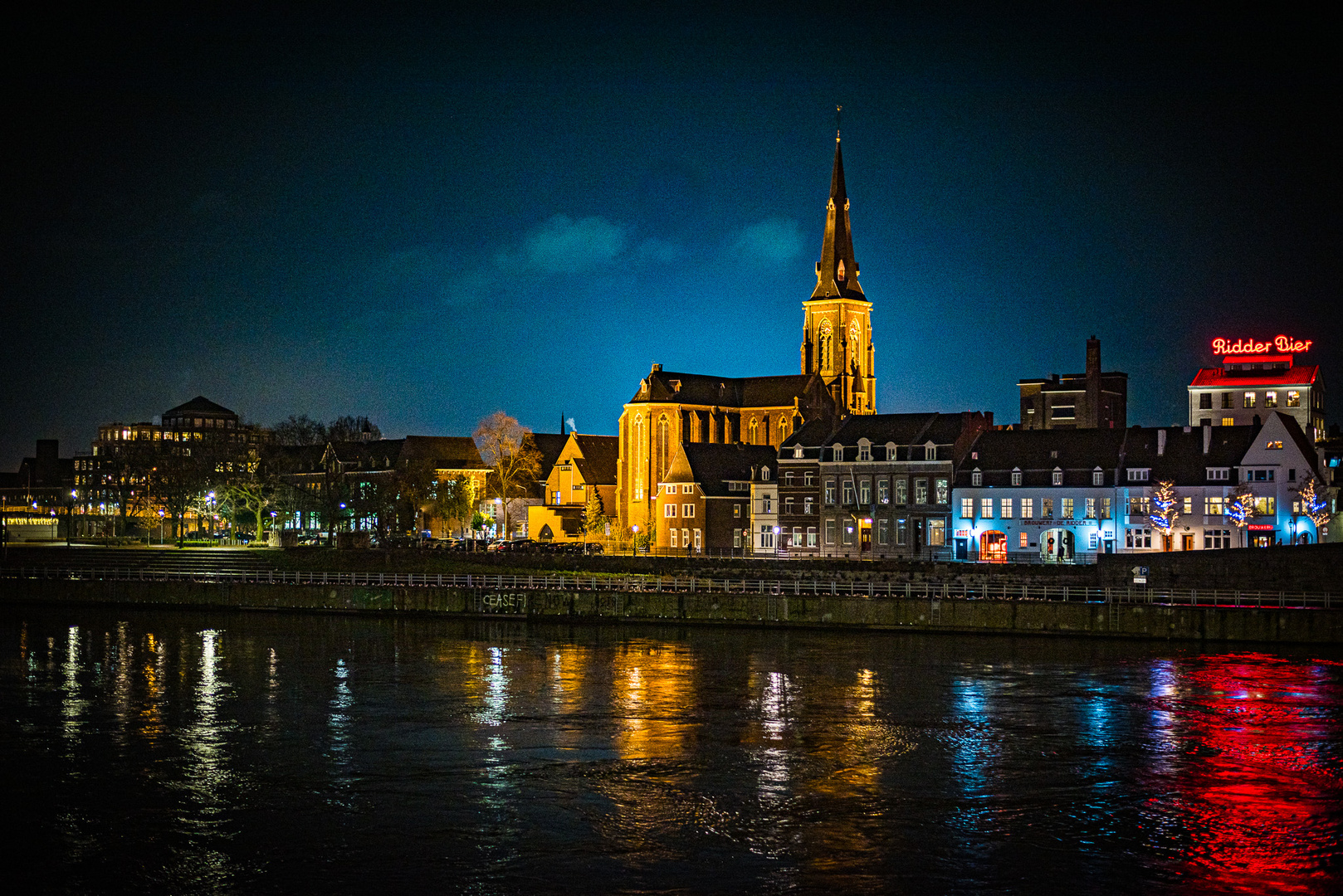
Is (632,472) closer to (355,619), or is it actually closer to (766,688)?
(355,619)

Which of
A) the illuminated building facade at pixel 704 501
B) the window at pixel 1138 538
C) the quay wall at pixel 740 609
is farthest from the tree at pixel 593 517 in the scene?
the window at pixel 1138 538

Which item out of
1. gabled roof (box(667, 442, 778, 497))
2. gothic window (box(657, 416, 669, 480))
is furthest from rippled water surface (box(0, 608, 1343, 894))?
gothic window (box(657, 416, 669, 480))

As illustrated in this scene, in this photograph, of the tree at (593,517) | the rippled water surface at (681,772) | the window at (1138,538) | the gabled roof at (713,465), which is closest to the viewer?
the rippled water surface at (681,772)

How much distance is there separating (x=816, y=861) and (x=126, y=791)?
55.2 ft

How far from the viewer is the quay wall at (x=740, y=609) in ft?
208

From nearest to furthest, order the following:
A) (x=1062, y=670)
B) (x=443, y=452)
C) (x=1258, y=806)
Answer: (x=1258, y=806) < (x=1062, y=670) < (x=443, y=452)

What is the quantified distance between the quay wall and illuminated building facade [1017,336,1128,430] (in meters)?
56.0

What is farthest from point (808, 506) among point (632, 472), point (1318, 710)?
point (1318, 710)

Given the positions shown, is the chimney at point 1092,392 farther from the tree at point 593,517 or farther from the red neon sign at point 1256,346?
the tree at point 593,517

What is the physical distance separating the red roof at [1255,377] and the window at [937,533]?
122 feet

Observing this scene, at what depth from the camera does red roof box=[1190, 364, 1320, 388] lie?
393 ft

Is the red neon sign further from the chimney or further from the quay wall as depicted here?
the quay wall

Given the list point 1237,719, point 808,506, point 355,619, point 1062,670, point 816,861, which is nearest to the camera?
point 816,861

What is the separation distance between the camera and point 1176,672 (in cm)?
5481
